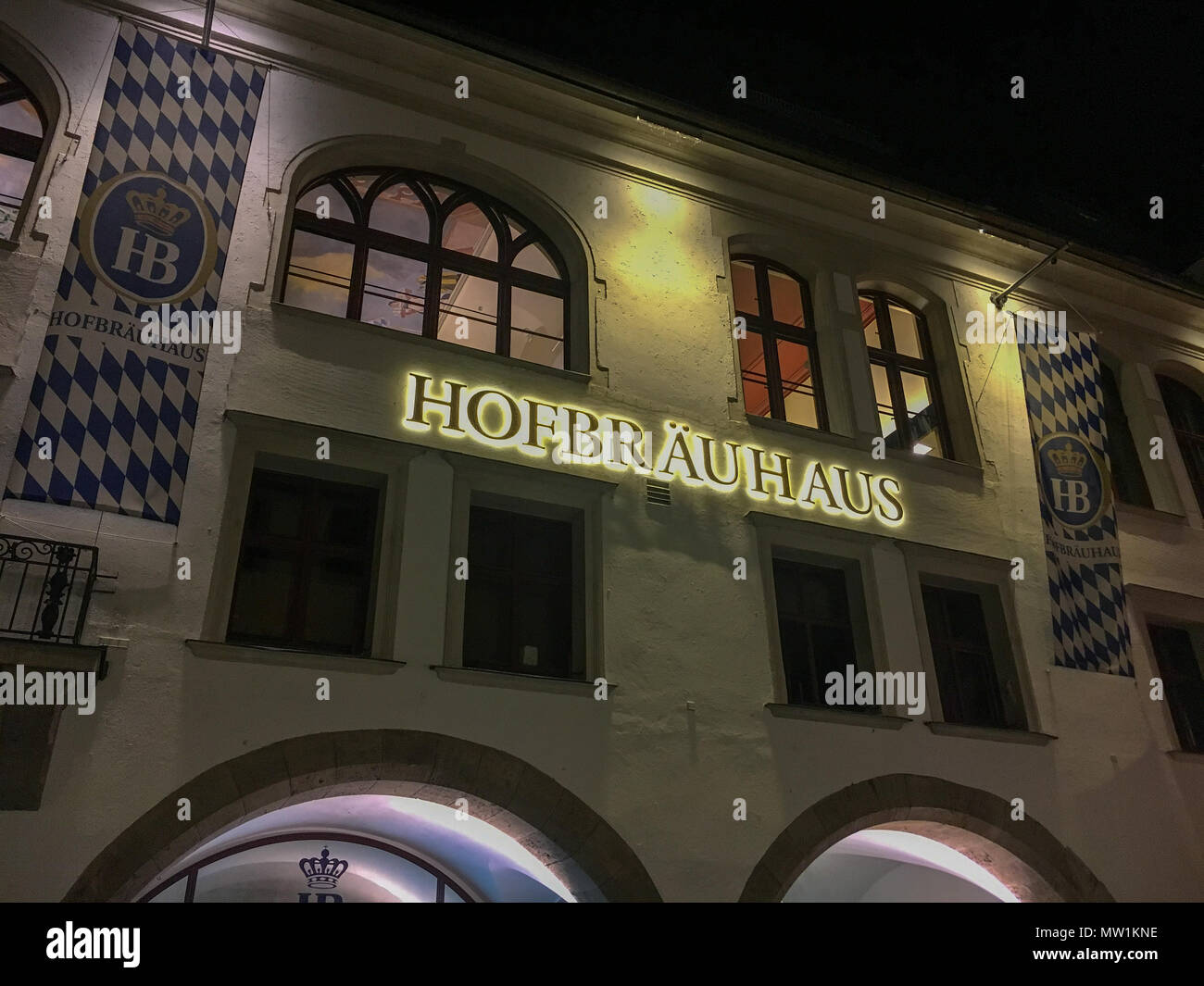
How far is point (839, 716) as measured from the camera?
338 inches

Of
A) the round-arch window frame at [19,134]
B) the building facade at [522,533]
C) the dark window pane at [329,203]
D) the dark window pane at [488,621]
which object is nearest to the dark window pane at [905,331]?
the building facade at [522,533]

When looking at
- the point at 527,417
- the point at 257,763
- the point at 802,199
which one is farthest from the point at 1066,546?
the point at 257,763

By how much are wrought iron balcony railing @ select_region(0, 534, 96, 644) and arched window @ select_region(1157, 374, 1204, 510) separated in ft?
40.4

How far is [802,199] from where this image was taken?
38.8 ft

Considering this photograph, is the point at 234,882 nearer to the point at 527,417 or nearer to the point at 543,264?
the point at 527,417

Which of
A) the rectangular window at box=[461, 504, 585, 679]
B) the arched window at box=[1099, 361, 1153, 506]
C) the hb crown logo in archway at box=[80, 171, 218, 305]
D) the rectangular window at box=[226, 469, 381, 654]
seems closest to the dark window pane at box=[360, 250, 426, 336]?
the hb crown logo in archway at box=[80, 171, 218, 305]

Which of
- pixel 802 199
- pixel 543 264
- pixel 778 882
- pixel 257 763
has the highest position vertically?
pixel 802 199

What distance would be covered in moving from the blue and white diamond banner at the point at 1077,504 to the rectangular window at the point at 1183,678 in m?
0.70

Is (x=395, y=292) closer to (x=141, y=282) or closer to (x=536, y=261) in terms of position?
(x=536, y=261)

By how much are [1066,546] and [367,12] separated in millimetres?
9139

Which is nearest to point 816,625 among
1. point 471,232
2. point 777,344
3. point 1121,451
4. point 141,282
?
point 777,344

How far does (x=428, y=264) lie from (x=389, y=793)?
194 inches

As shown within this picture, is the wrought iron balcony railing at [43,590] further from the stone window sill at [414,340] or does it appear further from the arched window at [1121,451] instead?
the arched window at [1121,451]

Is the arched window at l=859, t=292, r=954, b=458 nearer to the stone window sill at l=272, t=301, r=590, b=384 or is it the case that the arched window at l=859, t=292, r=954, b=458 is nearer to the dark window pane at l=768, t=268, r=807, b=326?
the dark window pane at l=768, t=268, r=807, b=326
